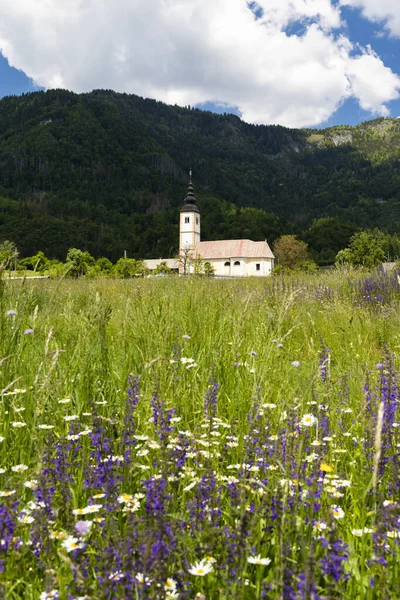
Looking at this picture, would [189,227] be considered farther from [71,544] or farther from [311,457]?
[71,544]

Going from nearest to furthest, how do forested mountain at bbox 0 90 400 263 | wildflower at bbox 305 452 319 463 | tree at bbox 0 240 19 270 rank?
1. wildflower at bbox 305 452 319 463
2. tree at bbox 0 240 19 270
3. forested mountain at bbox 0 90 400 263

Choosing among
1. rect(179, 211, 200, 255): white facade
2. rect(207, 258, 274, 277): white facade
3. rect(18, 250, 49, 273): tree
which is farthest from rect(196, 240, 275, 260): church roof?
rect(18, 250, 49, 273): tree

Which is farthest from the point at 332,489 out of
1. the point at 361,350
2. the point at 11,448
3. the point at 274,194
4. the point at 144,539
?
the point at 274,194

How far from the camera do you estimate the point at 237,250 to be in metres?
84.6

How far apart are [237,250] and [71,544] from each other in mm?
84296

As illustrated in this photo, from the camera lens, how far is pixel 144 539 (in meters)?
1.06

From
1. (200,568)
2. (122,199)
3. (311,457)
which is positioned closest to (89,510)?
(200,568)

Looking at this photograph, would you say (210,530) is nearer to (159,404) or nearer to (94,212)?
(159,404)

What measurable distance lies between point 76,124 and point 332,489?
708ft

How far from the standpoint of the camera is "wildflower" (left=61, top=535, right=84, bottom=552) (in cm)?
127

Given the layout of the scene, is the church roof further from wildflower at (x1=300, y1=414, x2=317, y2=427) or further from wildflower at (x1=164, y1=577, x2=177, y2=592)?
wildflower at (x1=164, y1=577, x2=177, y2=592)

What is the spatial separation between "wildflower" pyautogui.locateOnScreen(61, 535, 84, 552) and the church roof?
81445 millimetres

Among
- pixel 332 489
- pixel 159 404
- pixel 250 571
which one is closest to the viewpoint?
pixel 250 571

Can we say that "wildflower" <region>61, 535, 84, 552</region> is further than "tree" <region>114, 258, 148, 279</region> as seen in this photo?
No
